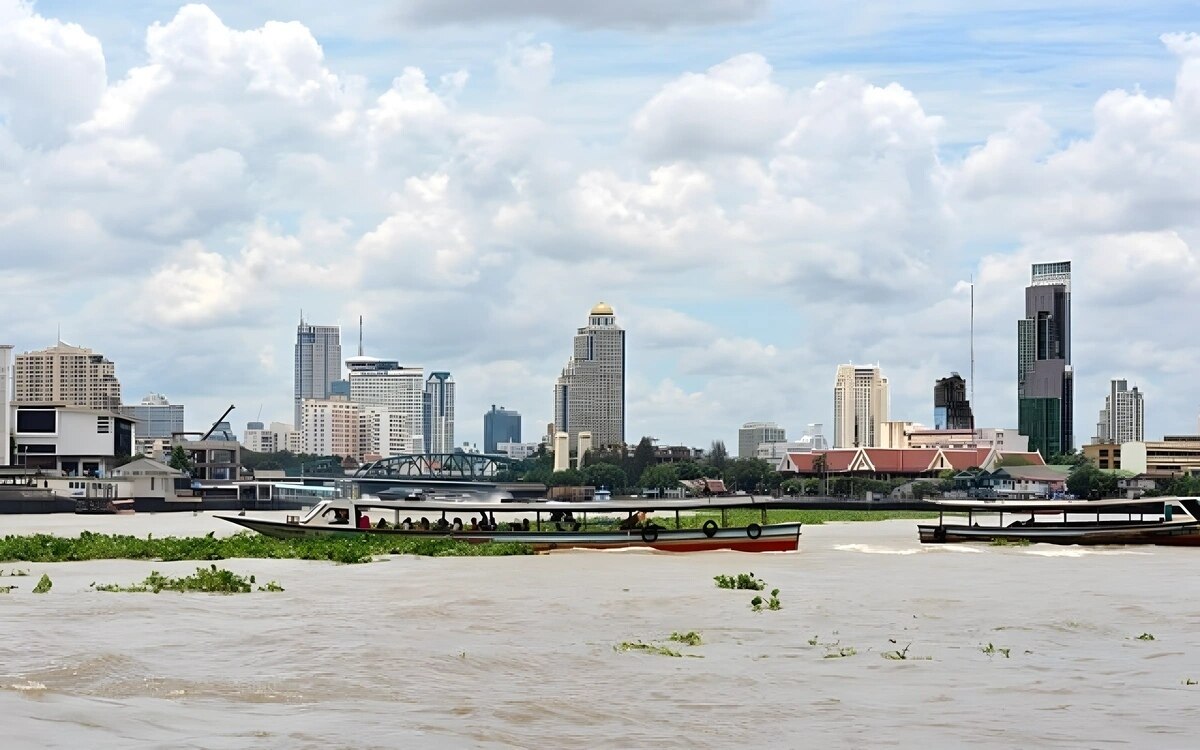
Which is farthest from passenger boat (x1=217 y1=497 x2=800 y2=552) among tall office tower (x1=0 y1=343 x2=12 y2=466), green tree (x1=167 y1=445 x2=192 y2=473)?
green tree (x1=167 y1=445 x2=192 y2=473)

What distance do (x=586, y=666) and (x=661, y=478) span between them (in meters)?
171

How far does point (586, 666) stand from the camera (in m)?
19.4

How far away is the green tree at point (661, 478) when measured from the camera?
190125 millimetres

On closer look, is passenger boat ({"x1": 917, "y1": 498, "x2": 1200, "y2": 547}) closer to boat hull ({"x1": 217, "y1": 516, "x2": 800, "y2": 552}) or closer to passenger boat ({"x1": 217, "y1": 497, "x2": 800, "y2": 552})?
boat hull ({"x1": 217, "y1": 516, "x2": 800, "y2": 552})

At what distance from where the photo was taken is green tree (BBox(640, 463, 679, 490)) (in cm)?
19012

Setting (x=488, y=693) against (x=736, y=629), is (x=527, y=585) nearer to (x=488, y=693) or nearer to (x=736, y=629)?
(x=736, y=629)

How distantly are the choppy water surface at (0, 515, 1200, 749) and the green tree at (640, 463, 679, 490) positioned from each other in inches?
6159

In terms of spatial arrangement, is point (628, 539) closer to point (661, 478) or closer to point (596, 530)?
point (596, 530)

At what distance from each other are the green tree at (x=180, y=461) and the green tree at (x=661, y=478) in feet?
186

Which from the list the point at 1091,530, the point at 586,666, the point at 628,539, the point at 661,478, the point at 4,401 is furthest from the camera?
the point at 661,478

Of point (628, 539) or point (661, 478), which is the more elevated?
point (628, 539)

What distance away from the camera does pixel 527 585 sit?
3188 cm

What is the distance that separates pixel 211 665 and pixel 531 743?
6.19 m

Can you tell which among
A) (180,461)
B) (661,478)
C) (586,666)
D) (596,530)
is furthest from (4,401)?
(586,666)
